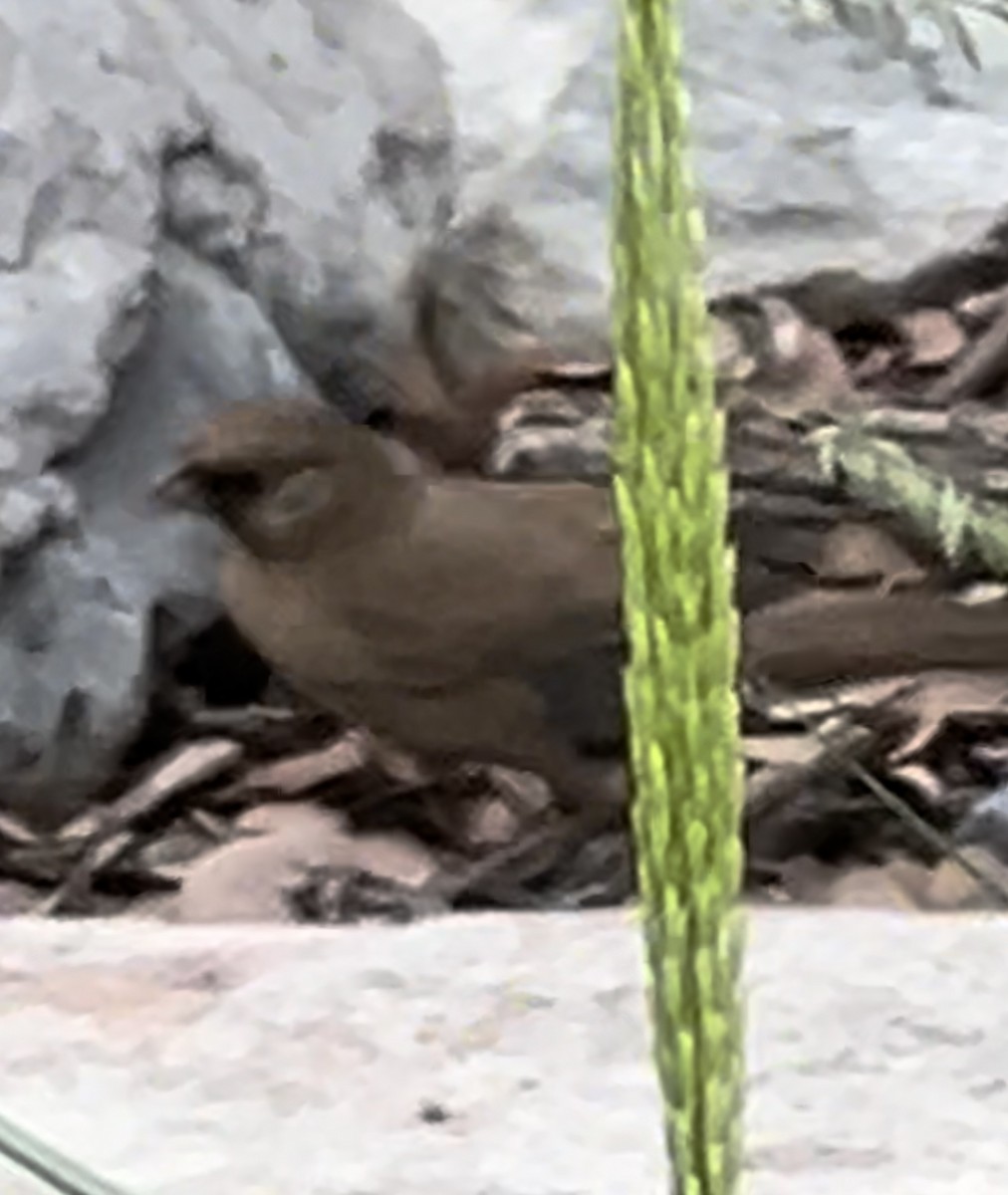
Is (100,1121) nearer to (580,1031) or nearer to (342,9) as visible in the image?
(580,1031)

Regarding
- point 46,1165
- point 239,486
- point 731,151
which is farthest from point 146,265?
point 46,1165

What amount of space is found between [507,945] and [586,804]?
6cm

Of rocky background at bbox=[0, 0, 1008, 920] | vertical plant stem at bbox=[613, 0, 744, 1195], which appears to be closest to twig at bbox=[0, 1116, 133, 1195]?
vertical plant stem at bbox=[613, 0, 744, 1195]

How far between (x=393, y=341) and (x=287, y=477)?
0.06 metres

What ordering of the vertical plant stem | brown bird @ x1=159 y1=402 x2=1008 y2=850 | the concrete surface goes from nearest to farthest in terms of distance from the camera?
the vertical plant stem, the concrete surface, brown bird @ x1=159 y1=402 x2=1008 y2=850

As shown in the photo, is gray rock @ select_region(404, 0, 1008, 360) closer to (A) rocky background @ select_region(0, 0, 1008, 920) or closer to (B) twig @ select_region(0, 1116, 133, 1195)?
(A) rocky background @ select_region(0, 0, 1008, 920)

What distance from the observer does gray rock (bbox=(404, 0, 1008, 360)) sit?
0.71 metres

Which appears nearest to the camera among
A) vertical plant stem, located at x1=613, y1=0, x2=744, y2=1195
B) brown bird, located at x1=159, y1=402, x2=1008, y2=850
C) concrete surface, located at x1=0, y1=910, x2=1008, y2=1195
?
vertical plant stem, located at x1=613, y1=0, x2=744, y2=1195

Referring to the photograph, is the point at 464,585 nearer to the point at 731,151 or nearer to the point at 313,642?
the point at 313,642

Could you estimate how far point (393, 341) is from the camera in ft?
2.31

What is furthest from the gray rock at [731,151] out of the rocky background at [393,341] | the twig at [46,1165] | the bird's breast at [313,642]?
the twig at [46,1165]

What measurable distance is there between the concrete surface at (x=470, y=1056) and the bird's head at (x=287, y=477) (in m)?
0.14

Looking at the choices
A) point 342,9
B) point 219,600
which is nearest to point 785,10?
point 342,9

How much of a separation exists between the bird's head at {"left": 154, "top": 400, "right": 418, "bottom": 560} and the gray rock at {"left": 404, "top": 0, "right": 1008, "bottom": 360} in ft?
0.18
